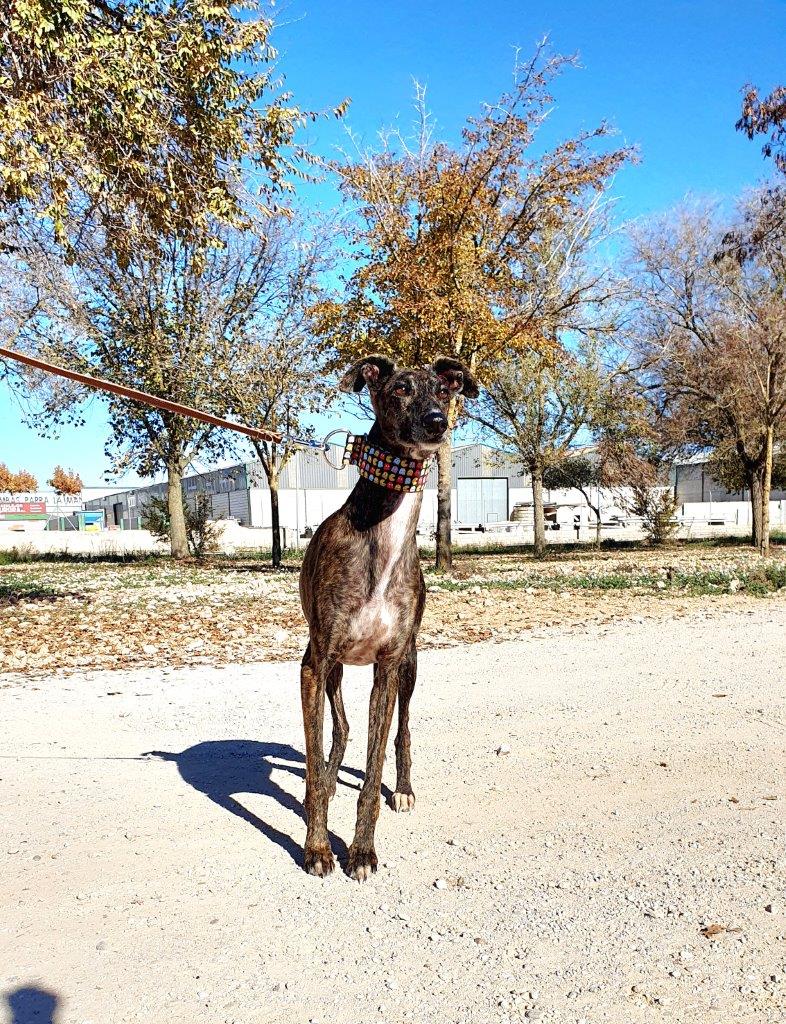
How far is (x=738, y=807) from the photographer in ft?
13.9

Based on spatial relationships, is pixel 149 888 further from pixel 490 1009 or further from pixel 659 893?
pixel 659 893

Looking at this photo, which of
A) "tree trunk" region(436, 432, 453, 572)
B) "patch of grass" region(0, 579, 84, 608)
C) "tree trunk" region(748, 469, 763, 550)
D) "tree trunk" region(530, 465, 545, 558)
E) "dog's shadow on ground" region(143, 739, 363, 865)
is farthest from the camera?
"tree trunk" region(748, 469, 763, 550)

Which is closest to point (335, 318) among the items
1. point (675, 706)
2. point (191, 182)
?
point (191, 182)

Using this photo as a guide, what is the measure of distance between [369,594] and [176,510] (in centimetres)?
2367

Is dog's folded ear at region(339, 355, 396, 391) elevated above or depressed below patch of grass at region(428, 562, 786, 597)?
above

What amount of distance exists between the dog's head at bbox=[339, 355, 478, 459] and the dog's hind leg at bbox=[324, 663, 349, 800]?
1397 millimetres

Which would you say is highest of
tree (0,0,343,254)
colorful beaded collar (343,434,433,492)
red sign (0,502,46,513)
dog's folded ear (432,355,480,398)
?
tree (0,0,343,254)

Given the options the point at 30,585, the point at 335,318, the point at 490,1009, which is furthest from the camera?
the point at 335,318

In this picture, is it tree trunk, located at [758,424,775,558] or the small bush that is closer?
tree trunk, located at [758,424,775,558]

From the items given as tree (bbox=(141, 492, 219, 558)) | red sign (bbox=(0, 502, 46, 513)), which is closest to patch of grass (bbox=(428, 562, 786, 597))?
tree (bbox=(141, 492, 219, 558))

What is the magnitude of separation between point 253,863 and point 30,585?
14.7 meters

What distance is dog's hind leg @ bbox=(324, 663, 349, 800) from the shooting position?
169 inches

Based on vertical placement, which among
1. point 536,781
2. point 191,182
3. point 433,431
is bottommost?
point 536,781

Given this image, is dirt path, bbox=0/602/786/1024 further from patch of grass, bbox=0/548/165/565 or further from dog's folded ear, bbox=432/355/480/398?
patch of grass, bbox=0/548/165/565
